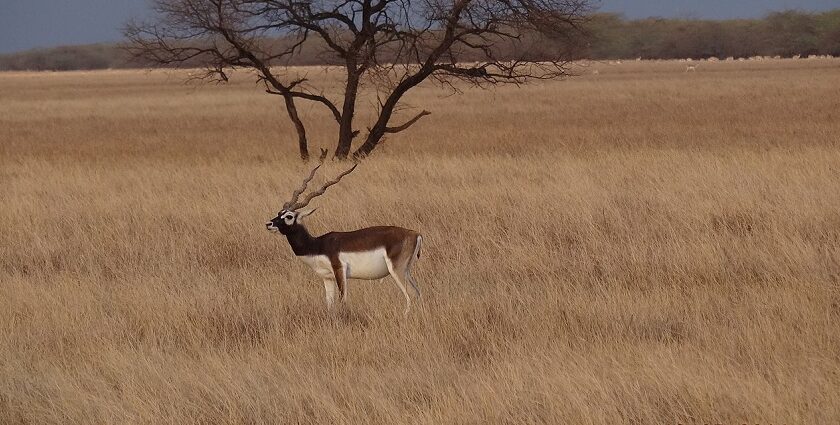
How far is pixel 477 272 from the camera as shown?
29.1 ft

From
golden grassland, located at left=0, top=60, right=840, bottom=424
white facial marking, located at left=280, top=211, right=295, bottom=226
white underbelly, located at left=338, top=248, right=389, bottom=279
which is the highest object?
white facial marking, located at left=280, top=211, right=295, bottom=226

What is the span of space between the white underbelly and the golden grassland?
0.31 meters

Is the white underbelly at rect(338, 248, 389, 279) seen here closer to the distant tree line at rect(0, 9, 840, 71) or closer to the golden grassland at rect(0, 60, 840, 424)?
the golden grassland at rect(0, 60, 840, 424)

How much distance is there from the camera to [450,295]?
789 centimetres

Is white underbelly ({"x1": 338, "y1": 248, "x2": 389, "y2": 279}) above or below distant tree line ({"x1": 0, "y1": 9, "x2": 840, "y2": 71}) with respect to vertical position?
above

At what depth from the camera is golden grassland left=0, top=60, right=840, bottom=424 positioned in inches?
213

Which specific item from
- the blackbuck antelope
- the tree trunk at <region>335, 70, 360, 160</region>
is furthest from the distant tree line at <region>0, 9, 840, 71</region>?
the blackbuck antelope

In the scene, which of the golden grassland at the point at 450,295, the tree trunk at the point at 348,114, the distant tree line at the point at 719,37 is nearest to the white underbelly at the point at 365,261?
the golden grassland at the point at 450,295

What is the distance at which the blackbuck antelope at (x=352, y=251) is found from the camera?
278 inches

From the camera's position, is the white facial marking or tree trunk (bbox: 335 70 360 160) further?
tree trunk (bbox: 335 70 360 160)

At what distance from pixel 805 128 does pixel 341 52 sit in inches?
407

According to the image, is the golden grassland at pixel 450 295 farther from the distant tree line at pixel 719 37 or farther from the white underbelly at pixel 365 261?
the distant tree line at pixel 719 37

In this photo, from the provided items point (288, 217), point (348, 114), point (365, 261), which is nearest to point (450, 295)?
point (365, 261)

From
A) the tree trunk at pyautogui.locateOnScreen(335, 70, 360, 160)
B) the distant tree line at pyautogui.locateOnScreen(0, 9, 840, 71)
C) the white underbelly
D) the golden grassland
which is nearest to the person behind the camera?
the golden grassland
